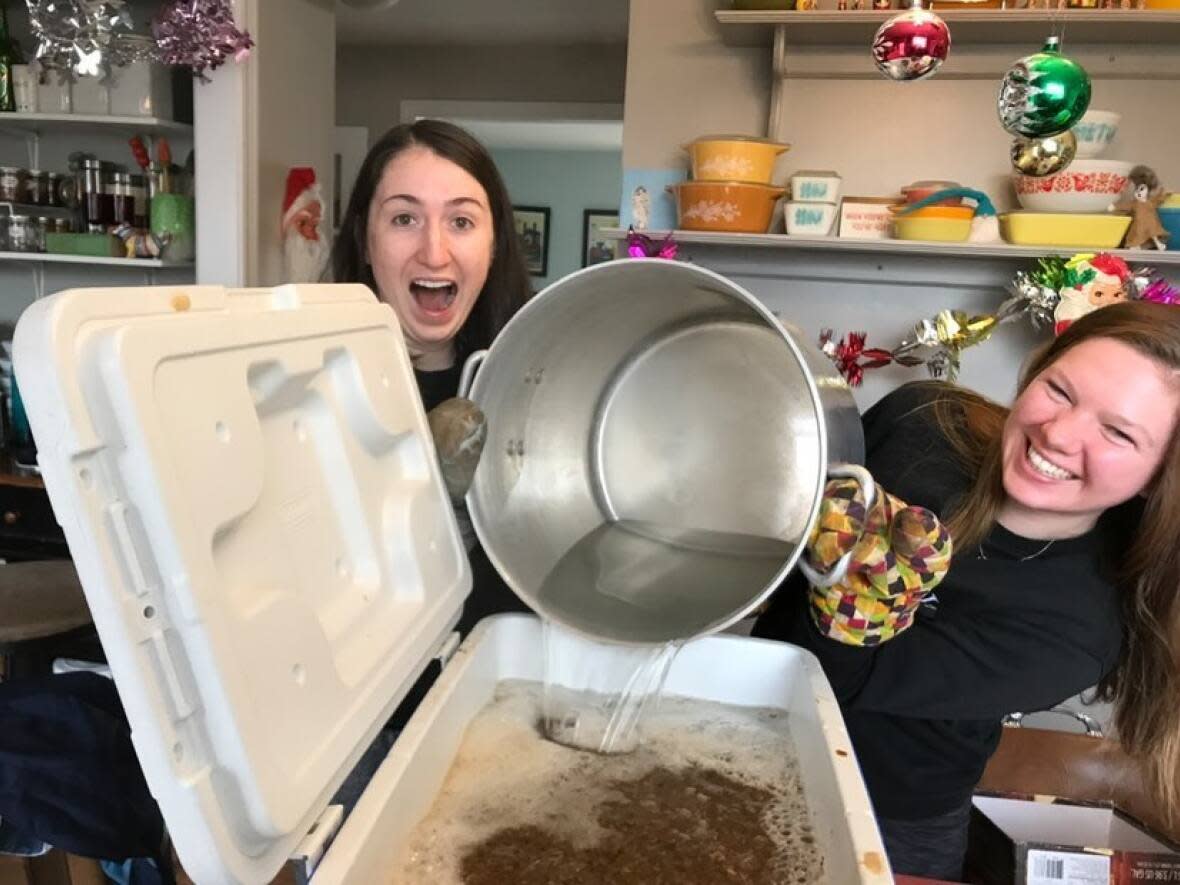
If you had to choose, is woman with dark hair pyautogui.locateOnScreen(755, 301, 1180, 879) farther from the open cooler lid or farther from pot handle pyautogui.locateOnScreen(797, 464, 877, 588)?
the open cooler lid

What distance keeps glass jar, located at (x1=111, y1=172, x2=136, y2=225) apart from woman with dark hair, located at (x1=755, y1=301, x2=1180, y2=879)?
190 cm

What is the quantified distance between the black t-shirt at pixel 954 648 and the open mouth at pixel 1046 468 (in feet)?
0.30

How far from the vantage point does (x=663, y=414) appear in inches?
39.8

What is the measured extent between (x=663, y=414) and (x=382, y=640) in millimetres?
463

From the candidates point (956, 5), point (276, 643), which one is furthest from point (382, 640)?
point (956, 5)

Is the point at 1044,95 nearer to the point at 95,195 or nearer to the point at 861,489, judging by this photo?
the point at 861,489

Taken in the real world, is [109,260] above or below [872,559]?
above

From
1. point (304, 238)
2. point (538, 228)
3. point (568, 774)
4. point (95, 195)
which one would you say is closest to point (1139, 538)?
point (568, 774)

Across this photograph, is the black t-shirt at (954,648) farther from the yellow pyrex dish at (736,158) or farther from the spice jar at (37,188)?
the spice jar at (37,188)

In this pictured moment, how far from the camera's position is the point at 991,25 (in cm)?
172

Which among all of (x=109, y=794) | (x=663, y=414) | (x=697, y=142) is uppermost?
(x=697, y=142)

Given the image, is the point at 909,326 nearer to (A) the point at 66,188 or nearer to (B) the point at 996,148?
(B) the point at 996,148

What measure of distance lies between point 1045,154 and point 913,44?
35 centimetres

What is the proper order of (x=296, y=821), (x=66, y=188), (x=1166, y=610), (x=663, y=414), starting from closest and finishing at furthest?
(x=296, y=821) → (x=1166, y=610) → (x=663, y=414) → (x=66, y=188)
